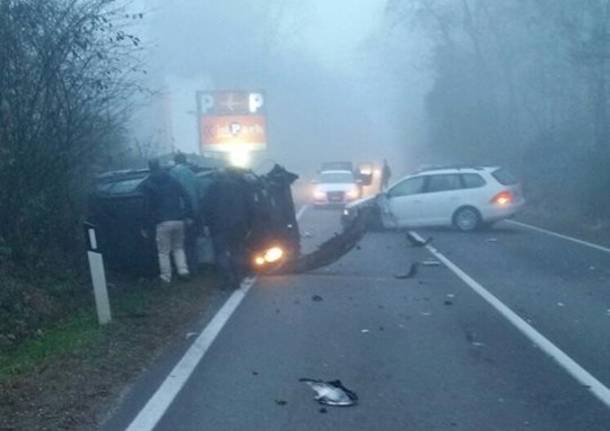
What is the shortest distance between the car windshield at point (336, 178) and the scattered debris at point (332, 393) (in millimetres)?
36130

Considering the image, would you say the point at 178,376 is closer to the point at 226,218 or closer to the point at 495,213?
the point at 226,218

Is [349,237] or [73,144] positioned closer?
[73,144]

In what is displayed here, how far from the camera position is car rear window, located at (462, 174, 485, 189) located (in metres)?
29.8

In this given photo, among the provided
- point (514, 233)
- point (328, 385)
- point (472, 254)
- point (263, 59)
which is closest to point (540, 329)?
point (328, 385)

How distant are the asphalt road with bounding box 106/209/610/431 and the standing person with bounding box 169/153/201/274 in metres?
1.10

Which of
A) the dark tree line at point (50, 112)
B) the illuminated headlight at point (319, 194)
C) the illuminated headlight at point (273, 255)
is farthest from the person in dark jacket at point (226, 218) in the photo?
the illuminated headlight at point (319, 194)

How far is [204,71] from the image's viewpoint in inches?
1799

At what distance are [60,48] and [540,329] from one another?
715 cm

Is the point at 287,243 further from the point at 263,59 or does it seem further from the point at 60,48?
the point at 263,59

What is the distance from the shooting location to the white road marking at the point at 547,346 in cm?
908

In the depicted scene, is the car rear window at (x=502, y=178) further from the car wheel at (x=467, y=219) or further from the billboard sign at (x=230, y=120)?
the billboard sign at (x=230, y=120)

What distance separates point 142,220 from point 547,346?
23.7 feet

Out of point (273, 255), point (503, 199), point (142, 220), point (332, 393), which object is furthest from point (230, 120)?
point (332, 393)

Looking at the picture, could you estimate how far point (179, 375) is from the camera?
388 inches
